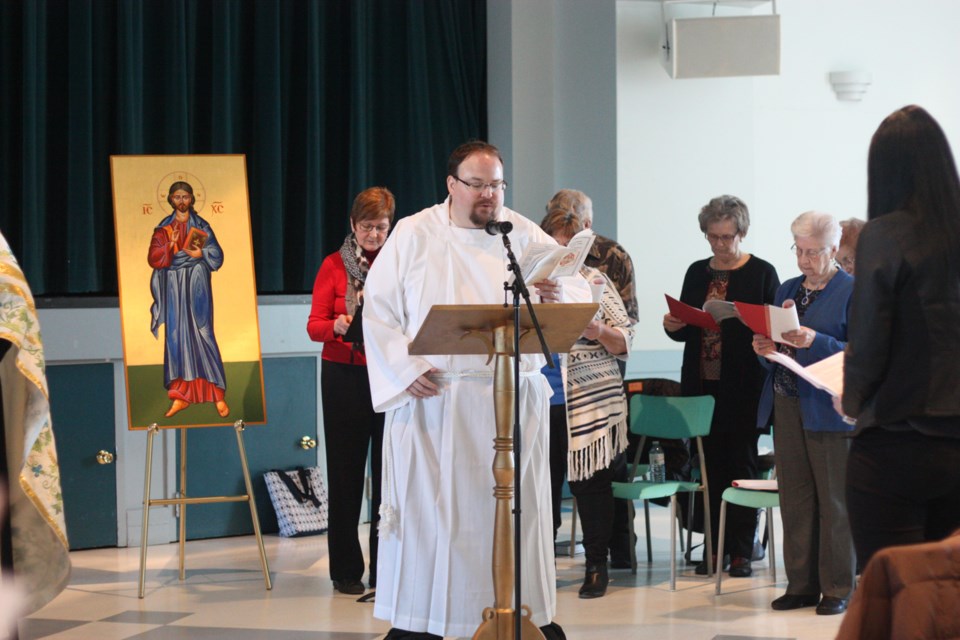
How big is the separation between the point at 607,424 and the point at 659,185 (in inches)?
107

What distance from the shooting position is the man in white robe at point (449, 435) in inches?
143

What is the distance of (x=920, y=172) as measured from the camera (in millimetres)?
2490

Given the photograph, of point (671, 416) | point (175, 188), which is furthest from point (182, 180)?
point (671, 416)

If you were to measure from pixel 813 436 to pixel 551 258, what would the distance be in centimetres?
179

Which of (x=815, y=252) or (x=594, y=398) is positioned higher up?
(x=815, y=252)

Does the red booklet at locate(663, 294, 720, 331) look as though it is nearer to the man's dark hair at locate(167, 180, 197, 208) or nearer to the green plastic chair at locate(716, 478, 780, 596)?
the green plastic chair at locate(716, 478, 780, 596)

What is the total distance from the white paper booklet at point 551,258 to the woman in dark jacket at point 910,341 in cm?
97

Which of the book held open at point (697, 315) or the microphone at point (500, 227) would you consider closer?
the microphone at point (500, 227)

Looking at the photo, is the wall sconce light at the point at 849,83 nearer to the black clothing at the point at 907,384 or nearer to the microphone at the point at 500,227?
the microphone at the point at 500,227

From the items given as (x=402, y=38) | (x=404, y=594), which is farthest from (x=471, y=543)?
(x=402, y=38)

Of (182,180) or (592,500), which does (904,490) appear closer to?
(592,500)

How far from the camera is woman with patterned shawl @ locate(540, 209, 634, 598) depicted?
16.0 feet

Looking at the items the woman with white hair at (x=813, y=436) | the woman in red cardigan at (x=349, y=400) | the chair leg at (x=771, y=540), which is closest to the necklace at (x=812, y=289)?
the woman with white hair at (x=813, y=436)

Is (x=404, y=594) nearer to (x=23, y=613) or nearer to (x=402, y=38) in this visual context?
(x=23, y=613)
